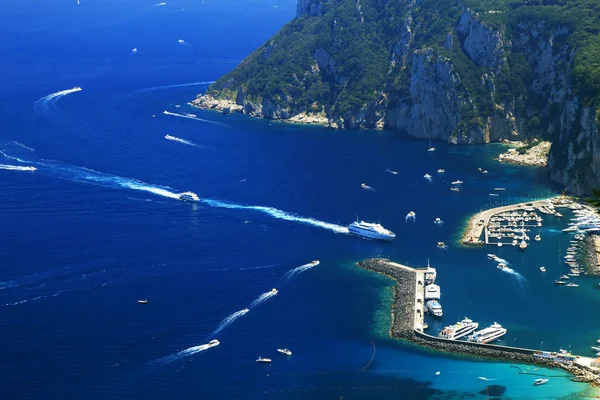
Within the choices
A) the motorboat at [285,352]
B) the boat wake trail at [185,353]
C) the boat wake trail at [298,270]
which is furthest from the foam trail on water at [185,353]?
the boat wake trail at [298,270]

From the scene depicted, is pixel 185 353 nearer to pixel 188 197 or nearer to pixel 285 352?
pixel 285 352

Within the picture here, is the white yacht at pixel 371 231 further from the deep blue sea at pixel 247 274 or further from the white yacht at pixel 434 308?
the white yacht at pixel 434 308

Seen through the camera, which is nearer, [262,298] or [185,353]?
[185,353]

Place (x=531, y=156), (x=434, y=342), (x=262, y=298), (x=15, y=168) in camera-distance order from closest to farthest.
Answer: (x=434, y=342), (x=262, y=298), (x=15, y=168), (x=531, y=156)

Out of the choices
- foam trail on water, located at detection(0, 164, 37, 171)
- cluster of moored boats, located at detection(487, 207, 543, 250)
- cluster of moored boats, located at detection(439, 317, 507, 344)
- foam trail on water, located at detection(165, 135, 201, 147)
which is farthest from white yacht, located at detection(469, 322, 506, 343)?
foam trail on water, located at detection(165, 135, 201, 147)

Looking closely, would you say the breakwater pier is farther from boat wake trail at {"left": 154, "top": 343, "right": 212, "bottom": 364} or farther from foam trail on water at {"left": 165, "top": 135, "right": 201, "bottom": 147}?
foam trail on water at {"left": 165, "top": 135, "right": 201, "bottom": 147}

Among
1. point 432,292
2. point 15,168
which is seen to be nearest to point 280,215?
point 432,292

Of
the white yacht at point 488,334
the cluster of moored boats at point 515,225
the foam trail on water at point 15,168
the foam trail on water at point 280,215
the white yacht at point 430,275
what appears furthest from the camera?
the foam trail on water at point 15,168
